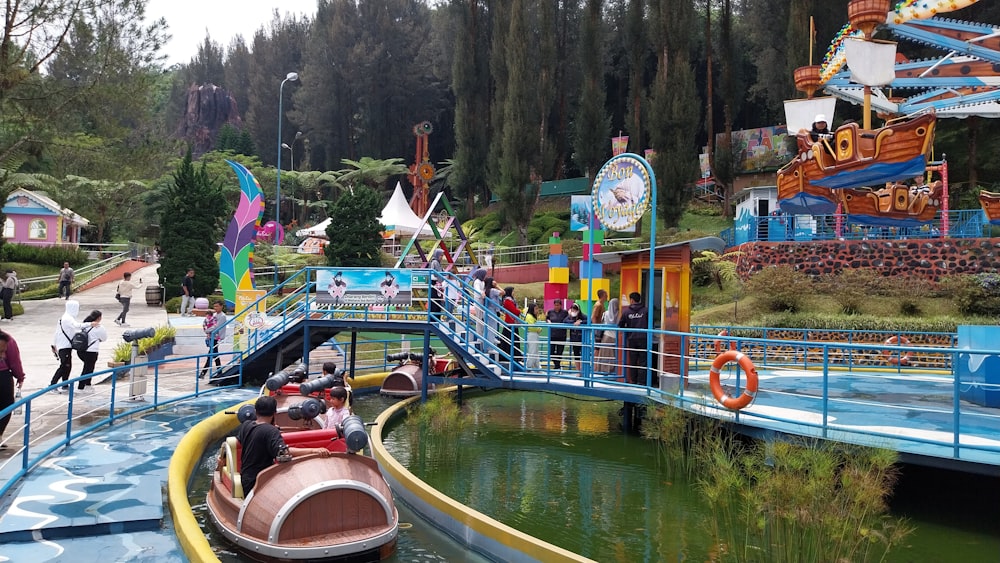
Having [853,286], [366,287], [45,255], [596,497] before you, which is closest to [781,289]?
[853,286]

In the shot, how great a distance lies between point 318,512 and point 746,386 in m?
5.65

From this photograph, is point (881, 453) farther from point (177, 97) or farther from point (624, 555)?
point (177, 97)

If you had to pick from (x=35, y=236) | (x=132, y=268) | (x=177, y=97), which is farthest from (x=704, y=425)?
(x=177, y=97)

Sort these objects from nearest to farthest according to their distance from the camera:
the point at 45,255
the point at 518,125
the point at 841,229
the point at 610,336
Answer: the point at 610,336 → the point at 841,229 → the point at 45,255 → the point at 518,125

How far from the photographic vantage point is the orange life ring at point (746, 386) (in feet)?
33.2

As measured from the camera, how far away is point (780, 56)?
1641 inches

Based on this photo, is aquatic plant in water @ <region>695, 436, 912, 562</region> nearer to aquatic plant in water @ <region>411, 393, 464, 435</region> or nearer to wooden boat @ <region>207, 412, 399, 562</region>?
wooden boat @ <region>207, 412, 399, 562</region>

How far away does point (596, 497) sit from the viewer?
10219 mm

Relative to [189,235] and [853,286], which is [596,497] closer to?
[853,286]

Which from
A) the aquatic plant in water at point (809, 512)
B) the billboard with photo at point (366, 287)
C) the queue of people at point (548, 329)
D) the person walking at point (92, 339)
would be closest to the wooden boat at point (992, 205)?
the queue of people at point (548, 329)

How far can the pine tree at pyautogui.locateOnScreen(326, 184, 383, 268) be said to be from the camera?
3591cm

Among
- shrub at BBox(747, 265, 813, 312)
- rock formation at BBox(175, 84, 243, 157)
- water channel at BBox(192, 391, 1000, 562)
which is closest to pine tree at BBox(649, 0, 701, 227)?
shrub at BBox(747, 265, 813, 312)

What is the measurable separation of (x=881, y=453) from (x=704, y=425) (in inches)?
140

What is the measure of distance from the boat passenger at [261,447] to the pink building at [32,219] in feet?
143
